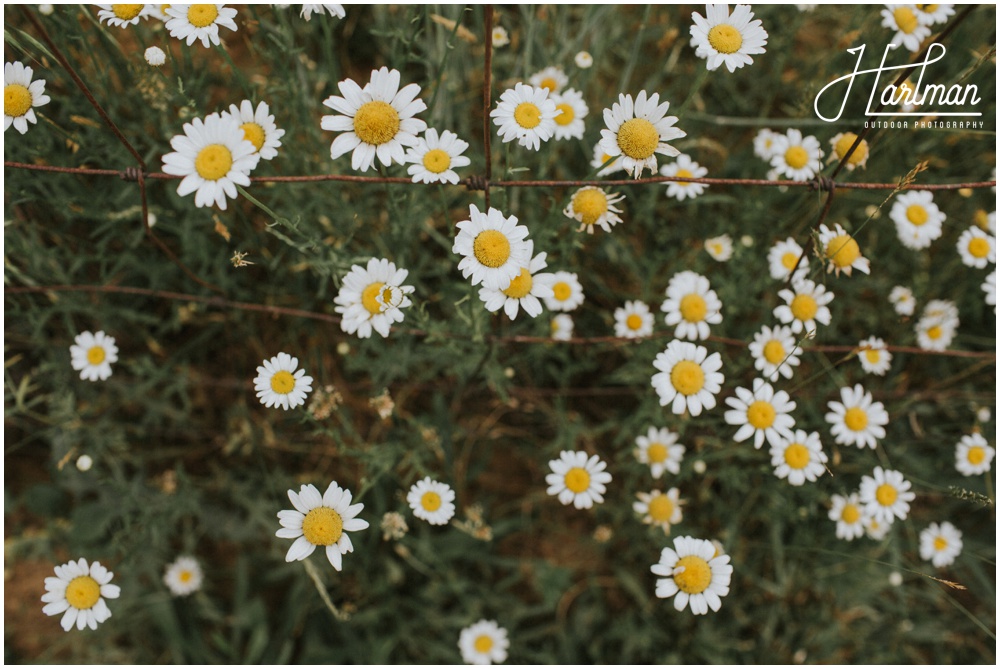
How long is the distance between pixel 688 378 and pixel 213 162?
5.89 ft

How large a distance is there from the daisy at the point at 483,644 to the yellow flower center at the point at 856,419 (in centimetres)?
178

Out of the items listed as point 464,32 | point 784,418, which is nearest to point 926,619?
point 784,418

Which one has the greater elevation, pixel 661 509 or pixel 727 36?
pixel 727 36

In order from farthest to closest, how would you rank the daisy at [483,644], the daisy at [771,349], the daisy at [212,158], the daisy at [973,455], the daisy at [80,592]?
1. the daisy at [483,644]
2. the daisy at [973,455]
3. the daisy at [771,349]
4. the daisy at [80,592]
5. the daisy at [212,158]

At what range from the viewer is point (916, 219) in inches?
120

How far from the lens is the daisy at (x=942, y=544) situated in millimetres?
3084

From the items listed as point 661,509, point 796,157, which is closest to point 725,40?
point 796,157

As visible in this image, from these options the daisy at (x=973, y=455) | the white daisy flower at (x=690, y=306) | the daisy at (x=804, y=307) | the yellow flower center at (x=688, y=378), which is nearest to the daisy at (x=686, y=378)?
the yellow flower center at (x=688, y=378)

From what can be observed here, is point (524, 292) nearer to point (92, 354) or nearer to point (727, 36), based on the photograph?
point (727, 36)

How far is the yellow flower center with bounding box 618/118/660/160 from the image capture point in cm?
218

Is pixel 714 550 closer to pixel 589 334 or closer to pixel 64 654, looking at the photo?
pixel 589 334

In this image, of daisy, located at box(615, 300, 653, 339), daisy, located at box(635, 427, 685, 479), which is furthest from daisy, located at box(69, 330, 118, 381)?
daisy, located at box(635, 427, 685, 479)

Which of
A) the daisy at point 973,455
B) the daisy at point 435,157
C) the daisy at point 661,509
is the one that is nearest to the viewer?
the daisy at point 435,157

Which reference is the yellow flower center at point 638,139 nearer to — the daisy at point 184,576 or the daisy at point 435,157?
the daisy at point 435,157
